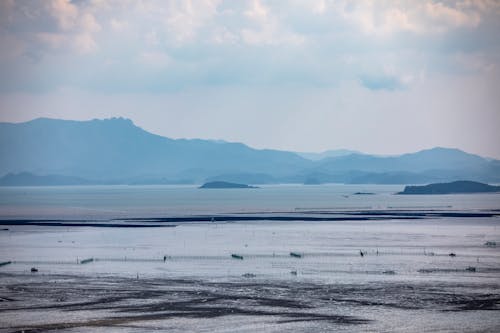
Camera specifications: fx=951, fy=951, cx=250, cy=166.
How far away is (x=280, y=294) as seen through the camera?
6731cm

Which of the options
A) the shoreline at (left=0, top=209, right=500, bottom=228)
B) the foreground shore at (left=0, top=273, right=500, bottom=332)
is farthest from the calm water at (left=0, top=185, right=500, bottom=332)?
the shoreline at (left=0, top=209, right=500, bottom=228)

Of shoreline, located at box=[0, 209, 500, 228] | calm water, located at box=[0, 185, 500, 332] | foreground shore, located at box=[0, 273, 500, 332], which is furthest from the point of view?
shoreline, located at box=[0, 209, 500, 228]

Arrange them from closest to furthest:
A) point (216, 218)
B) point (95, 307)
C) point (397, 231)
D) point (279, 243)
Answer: point (95, 307)
point (279, 243)
point (397, 231)
point (216, 218)

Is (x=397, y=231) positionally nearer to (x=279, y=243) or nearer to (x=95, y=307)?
(x=279, y=243)

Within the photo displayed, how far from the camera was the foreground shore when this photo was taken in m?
56.4

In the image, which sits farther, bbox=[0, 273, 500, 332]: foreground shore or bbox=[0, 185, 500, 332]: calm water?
bbox=[0, 185, 500, 332]: calm water

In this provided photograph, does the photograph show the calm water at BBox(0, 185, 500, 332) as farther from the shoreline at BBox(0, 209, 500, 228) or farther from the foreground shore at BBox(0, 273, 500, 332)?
the shoreline at BBox(0, 209, 500, 228)

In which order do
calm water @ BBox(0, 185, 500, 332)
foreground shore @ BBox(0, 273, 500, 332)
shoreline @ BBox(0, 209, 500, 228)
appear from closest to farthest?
foreground shore @ BBox(0, 273, 500, 332), calm water @ BBox(0, 185, 500, 332), shoreline @ BBox(0, 209, 500, 228)

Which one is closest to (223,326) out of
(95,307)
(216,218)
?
(95,307)

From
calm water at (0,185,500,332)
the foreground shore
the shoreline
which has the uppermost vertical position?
the shoreline

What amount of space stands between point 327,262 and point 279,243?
2226cm

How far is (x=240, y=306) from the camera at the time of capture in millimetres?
62219

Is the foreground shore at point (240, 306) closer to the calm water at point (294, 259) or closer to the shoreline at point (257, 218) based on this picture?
the calm water at point (294, 259)

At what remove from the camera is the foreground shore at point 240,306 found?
2221 inches
